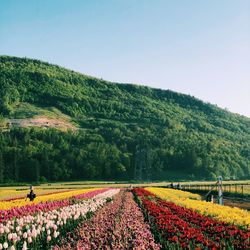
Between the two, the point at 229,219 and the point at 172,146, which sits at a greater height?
the point at 172,146

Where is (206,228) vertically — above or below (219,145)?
below

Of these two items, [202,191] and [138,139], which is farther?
[138,139]

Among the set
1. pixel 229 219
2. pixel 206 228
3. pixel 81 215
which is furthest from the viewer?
pixel 81 215

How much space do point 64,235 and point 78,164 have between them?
4700 inches

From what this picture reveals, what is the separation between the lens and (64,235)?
52.2 feet

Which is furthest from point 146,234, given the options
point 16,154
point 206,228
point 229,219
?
point 16,154

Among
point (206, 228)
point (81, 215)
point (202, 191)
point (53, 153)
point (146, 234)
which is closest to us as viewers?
point (146, 234)

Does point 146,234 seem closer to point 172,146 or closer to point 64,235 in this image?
point 64,235

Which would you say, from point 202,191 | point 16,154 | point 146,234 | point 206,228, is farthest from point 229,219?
point 16,154

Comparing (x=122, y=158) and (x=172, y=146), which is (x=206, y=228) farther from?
(x=172, y=146)

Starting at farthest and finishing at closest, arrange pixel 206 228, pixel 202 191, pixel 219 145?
pixel 219 145 < pixel 202 191 < pixel 206 228

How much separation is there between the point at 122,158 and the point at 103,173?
1418 centimetres

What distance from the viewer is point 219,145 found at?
636ft

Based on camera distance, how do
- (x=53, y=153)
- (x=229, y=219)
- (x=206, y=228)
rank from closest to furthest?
(x=206, y=228), (x=229, y=219), (x=53, y=153)
